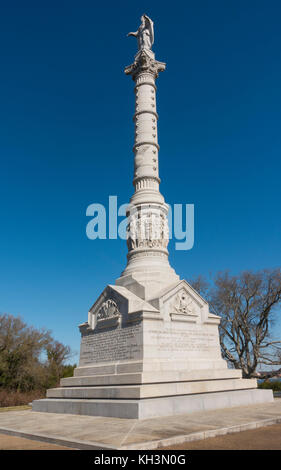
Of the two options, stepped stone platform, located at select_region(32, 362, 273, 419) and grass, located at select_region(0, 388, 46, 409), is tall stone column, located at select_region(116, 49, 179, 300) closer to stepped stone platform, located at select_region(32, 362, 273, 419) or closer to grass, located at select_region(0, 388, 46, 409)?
stepped stone platform, located at select_region(32, 362, 273, 419)

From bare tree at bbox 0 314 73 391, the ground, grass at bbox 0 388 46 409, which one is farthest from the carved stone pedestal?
bare tree at bbox 0 314 73 391

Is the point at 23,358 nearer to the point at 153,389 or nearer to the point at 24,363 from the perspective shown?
the point at 24,363

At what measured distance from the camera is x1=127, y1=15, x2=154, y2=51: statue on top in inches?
843

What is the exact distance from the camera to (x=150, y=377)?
1141 cm

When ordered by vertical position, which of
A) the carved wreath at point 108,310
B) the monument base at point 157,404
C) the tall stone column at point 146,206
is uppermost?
the tall stone column at point 146,206

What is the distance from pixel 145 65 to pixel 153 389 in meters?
16.6

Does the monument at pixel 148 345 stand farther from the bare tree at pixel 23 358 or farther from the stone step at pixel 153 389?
the bare tree at pixel 23 358

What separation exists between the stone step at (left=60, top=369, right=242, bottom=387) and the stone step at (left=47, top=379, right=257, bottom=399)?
9.0 inches

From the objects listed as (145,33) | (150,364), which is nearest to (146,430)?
(150,364)

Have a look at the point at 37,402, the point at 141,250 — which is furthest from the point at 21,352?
the point at 141,250

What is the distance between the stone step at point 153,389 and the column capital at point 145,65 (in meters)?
16.1

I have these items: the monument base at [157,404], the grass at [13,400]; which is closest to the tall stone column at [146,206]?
the monument base at [157,404]

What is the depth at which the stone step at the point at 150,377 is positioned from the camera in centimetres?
1145
